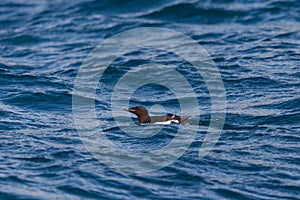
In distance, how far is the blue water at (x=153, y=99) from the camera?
28.7ft

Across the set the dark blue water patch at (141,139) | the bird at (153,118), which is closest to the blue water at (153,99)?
the dark blue water patch at (141,139)

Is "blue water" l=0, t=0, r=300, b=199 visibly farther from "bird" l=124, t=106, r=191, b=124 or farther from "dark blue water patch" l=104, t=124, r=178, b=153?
"bird" l=124, t=106, r=191, b=124

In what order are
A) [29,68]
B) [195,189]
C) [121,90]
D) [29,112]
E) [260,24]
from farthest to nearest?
[260,24] < [29,68] < [121,90] < [29,112] < [195,189]

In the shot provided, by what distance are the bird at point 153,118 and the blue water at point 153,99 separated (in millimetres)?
216

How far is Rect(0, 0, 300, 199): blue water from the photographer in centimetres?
874

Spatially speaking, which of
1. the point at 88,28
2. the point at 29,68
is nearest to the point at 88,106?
the point at 29,68

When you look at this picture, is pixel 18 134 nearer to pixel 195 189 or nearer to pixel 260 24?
pixel 195 189

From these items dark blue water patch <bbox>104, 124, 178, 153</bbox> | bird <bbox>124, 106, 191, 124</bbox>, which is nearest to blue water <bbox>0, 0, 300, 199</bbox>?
dark blue water patch <bbox>104, 124, 178, 153</bbox>

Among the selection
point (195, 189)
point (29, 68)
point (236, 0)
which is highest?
point (236, 0)

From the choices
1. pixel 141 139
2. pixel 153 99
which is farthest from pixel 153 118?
pixel 153 99

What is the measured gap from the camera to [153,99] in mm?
12836

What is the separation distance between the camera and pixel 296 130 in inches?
423

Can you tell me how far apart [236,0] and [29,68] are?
665 cm

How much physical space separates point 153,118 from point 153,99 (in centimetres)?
165
